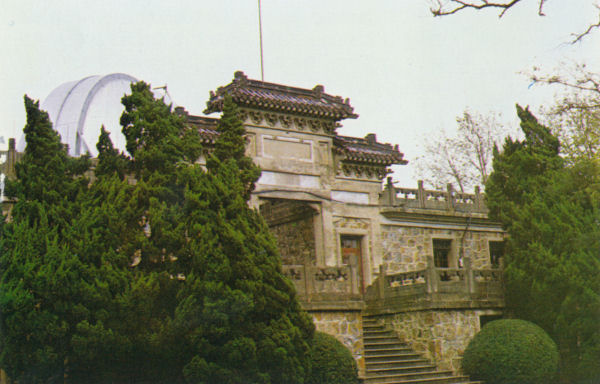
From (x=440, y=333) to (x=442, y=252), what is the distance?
6.71m

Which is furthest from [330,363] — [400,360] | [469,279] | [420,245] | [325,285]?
[420,245]

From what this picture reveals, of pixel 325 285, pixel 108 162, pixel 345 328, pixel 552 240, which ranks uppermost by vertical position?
pixel 108 162

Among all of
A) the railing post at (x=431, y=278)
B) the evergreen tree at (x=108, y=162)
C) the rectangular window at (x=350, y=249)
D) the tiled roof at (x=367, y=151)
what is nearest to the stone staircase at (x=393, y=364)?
the railing post at (x=431, y=278)

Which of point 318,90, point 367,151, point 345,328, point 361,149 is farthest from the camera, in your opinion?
point 361,149

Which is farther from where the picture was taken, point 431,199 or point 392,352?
point 431,199

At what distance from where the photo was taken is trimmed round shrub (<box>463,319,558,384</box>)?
17.5 metres

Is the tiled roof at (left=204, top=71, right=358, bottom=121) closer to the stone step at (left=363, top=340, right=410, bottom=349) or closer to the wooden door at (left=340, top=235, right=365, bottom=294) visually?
the wooden door at (left=340, top=235, right=365, bottom=294)

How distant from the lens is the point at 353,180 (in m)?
22.5

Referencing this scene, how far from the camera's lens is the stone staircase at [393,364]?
57.1 ft

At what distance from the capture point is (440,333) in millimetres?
18812

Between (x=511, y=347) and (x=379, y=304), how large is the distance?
3893 millimetres

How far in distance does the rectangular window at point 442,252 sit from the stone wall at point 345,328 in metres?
8.43

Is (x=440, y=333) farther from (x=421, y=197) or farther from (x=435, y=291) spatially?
(x=421, y=197)

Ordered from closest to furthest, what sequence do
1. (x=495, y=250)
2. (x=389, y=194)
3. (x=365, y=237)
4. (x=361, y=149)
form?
(x=365, y=237), (x=361, y=149), (x=389, y=194), (x=495, y=250)
